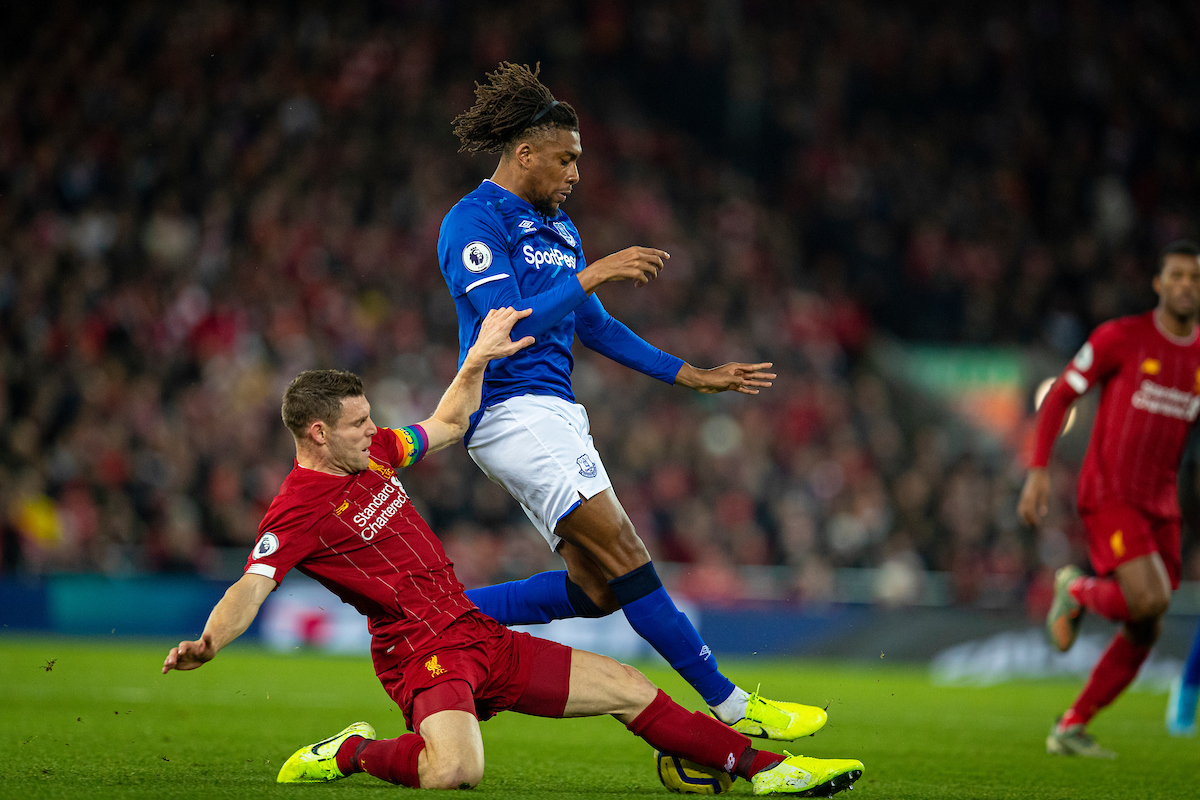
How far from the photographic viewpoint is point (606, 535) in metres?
4.43

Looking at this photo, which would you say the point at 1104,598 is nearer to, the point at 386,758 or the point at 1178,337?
the point at 1178,337

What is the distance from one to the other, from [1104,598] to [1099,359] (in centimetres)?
115

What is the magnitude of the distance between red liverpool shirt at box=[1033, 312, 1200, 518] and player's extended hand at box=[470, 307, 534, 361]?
291 centimetres

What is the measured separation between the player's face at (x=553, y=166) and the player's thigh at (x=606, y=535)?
1163mm

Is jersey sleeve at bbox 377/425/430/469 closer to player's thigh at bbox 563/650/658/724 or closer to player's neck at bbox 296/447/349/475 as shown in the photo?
player's neck at bbox 296/447/349/475

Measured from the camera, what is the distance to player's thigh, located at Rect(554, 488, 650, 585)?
443 centimetres

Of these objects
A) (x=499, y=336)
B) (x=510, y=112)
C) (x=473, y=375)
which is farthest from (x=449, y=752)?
(x=510, y=112)

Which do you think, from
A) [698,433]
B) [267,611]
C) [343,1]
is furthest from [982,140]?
[267,611]

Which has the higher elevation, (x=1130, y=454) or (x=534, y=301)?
(x=534, y=301)

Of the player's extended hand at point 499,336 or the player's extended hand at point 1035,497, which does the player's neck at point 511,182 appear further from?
the player's extended hand at point 1035,497

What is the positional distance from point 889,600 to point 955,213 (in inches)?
286

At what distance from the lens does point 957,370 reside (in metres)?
16.0

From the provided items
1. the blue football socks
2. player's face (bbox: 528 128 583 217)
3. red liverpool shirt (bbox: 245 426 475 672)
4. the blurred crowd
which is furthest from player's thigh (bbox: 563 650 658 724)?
the blurred crowd

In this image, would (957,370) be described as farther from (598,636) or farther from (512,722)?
(512,722)
